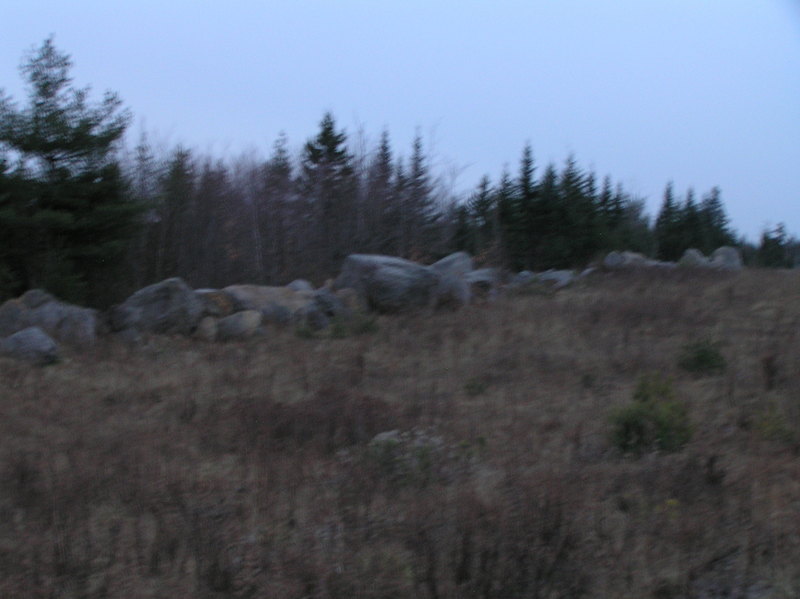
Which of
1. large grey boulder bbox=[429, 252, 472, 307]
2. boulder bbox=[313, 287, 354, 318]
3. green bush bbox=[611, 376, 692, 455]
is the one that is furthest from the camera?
large grey boulder bbox=[429, 252, 472, 307]

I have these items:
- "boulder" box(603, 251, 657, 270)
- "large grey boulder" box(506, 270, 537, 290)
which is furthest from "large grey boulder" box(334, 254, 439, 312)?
"boulder" box(603, 251, 657, 270)

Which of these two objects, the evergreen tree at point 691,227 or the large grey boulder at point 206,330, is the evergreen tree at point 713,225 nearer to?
the evergreen tree at point 691,227

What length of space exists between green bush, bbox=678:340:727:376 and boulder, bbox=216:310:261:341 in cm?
727

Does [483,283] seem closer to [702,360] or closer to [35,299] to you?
[702,360]

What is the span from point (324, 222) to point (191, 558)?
1987cm

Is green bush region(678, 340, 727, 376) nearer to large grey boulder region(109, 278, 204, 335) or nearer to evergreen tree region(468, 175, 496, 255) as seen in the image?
large grey boulder region(109, 278, 204, 335)

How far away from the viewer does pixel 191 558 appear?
Answer: 4.32m

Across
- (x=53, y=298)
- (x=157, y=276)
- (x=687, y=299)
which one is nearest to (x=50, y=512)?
(x=53, y=298)

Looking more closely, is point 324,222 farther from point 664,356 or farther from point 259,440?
point 259,440

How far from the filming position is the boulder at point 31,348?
11.2m

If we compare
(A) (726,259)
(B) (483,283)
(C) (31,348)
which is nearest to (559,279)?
(B) (483,283)

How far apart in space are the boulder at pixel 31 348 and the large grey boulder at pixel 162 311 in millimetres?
2241

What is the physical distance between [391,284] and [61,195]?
680cm

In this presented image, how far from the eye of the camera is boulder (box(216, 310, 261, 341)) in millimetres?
13531
